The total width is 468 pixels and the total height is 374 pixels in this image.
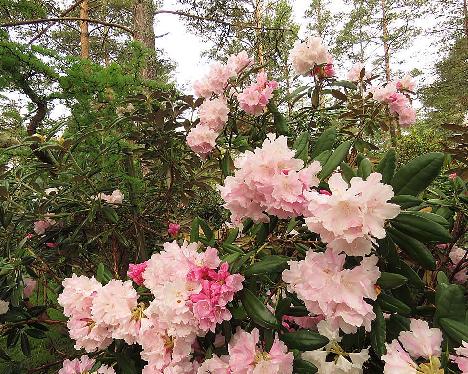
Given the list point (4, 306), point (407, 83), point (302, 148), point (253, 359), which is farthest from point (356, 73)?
point (4, 306)

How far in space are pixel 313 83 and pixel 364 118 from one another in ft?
1.08

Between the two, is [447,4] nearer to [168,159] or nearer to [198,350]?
[168,159]

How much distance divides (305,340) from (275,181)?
388 mm

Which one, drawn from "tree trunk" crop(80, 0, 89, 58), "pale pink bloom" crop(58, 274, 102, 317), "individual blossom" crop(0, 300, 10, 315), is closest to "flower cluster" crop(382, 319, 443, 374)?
"pale pink bloom" crop(58, 274, 102, 317)

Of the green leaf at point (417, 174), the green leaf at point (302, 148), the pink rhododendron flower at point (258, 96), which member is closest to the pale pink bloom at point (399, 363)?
the green leaf at point (417, 174)

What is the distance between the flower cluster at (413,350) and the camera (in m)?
0.74

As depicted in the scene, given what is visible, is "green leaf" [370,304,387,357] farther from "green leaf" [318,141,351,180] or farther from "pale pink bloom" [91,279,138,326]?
"pale pink bloom" [91,279,138,326]

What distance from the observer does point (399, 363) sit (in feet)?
2.46

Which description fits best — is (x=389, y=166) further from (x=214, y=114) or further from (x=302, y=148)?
(x=214, y=114)

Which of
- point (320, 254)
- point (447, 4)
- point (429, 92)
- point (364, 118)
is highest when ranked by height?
point (447, 4)

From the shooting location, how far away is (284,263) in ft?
3.21

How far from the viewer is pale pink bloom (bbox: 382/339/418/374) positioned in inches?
29.1

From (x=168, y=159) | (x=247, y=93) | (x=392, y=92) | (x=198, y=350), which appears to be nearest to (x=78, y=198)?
(x=168, y=159)

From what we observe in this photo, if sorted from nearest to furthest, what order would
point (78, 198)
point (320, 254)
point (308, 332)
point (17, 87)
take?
point (320, 254) → point (308, 332) → point (78, 198) → point (17, 87)
